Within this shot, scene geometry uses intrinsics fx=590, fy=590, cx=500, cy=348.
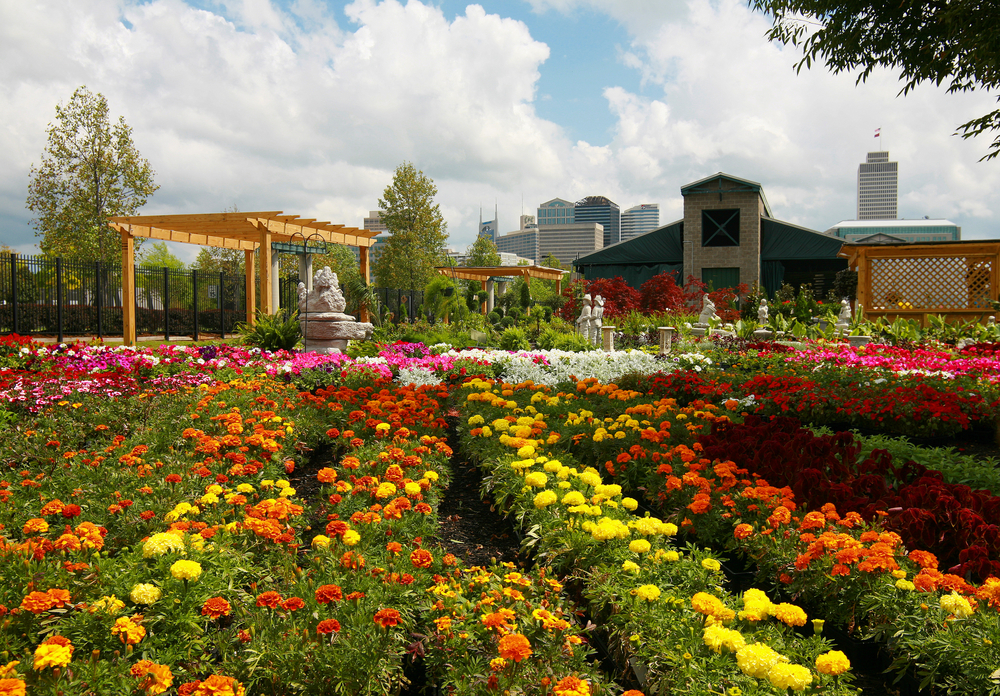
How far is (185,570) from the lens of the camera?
204 centimetres

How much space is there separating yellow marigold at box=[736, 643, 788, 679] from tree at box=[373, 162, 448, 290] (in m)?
26.7

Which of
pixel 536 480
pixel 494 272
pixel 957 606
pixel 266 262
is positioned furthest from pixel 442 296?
pixel 957 606

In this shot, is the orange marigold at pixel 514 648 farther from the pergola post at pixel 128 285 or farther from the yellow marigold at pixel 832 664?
the pergola post at pixel 128 285

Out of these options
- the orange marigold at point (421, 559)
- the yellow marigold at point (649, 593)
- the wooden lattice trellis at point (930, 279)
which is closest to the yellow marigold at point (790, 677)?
the yellow marigold at point (649, 593)

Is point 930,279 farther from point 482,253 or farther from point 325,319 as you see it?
point 482,253

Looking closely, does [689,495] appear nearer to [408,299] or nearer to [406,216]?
[408,299]

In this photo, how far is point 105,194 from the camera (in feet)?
61.7

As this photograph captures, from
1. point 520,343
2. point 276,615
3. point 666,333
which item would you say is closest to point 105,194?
point 520,343

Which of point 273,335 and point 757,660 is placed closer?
point 757,660

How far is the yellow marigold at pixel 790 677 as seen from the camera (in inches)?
66.4

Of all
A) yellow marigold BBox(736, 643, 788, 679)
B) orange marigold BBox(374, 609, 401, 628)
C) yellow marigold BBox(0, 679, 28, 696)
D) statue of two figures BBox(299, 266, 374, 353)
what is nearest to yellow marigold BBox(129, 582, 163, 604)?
yellow marigold BBox(0, 679, 28, 696)

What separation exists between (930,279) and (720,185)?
1178 cm

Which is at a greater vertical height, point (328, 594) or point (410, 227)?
point (410, 227)

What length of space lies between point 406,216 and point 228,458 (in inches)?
1002
